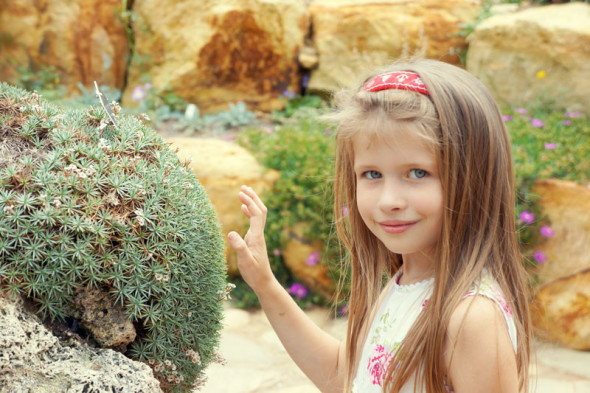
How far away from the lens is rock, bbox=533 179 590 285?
13.4 ft

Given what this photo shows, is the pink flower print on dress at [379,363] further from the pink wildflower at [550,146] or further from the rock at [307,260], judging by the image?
the pink wildflower at [550,146]

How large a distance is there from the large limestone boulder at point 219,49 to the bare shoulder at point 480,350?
5.09 metres

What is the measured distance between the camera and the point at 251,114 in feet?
Result: 19.8

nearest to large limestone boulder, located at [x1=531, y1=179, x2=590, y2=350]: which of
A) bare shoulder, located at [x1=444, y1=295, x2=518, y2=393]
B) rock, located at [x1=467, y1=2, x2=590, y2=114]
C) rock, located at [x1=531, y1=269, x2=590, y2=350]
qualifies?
rock, located at [x1=531, y1=269, x2=590, y2=350]

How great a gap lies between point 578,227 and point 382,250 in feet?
8.60

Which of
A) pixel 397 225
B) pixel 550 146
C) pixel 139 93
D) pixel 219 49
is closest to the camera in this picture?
pixel 397 225

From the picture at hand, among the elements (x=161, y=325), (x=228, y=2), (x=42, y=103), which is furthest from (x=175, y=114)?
(x=161, y=325)

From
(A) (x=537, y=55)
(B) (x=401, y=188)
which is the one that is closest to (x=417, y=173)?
(B) (x=401, y=188)

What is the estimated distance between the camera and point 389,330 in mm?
1781

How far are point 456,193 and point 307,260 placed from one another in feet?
10.1

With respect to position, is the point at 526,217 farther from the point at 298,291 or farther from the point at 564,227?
the point at 298,291

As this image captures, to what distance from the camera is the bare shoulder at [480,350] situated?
1.48 meters

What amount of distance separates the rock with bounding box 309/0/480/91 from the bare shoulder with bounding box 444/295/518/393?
484 centimetres

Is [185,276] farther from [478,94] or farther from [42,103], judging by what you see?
[478,94]
